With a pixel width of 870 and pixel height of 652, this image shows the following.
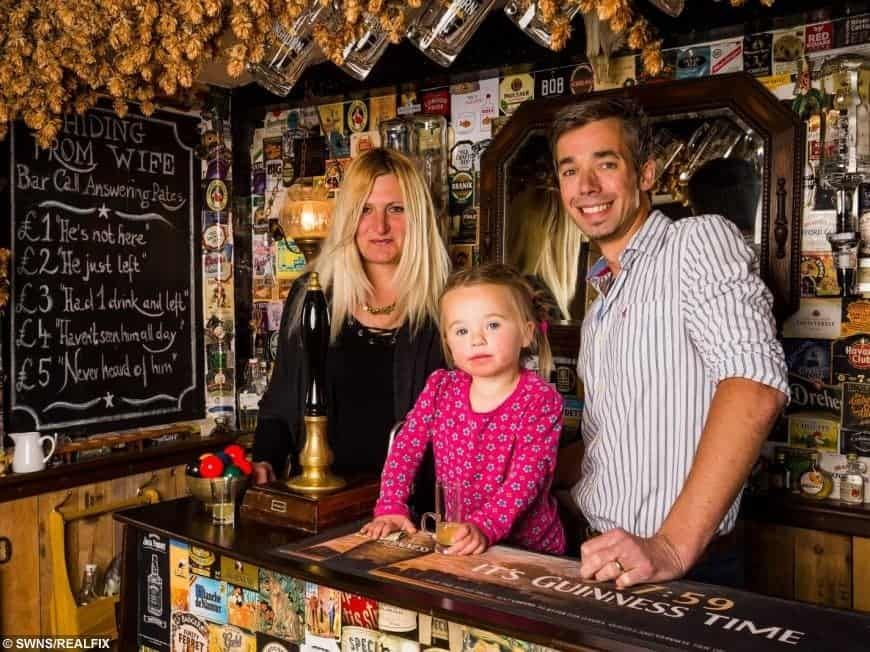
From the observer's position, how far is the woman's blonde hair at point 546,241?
284cm

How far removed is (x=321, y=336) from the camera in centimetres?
180

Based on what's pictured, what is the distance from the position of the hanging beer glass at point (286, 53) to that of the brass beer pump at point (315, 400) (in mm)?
714

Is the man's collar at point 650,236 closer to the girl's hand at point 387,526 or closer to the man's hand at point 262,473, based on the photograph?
the girl's hand at point 387,526

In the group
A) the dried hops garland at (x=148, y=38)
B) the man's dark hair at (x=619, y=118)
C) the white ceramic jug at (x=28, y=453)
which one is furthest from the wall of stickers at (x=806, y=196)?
the white ceramic jug at (x=28, y=453)

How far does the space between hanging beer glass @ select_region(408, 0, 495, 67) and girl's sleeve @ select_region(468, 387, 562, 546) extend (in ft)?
2.81

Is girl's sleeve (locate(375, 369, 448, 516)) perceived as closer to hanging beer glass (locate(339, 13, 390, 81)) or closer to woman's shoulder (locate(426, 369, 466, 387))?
woman's shoulder (locate(426, 369, 466, 387))

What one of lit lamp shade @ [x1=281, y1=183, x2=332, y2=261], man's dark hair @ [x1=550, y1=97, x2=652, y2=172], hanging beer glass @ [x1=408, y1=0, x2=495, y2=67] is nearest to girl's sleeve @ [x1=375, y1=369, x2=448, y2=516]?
man's dark hair @ [x1=550, y1=97, x2=652, y2=172]

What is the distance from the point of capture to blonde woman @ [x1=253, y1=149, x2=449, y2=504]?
225 cm

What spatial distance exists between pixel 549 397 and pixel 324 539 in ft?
1.70

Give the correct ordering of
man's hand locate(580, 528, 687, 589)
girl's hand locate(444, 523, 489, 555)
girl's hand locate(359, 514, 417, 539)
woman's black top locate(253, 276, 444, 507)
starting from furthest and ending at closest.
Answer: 1. woman's black top locate(253, 276, 444, 507)
2. girl's hand locate(359, 514, 417, 539)
3. girl's hand locate(444, 523, 489, 555)
4. man's hand locate(580, 528, 687, 589)

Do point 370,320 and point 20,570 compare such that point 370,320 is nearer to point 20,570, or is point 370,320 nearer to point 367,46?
point 367,46

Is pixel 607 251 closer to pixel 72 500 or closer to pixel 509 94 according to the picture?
pixel 509 94

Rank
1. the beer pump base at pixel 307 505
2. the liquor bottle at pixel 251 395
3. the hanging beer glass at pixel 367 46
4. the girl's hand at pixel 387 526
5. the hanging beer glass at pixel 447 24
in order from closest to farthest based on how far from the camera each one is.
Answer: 1. the girl's hand at pixel 387 526
2. the beer pump base at pixel 307 505
3. the hanging beer glass at pixel 447 24
4. the hanging beer glass at pixel 367 46
5. the liquor bottle at pixel 251 395

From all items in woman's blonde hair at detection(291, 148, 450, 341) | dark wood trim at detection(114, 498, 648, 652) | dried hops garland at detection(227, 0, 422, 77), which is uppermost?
dried hops garland at detection(227, 0, 422, 77)
